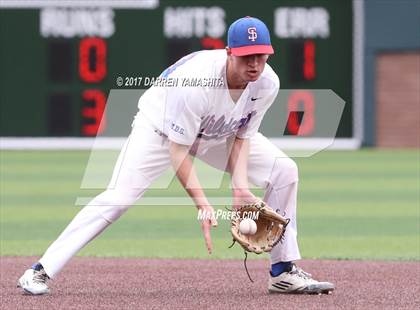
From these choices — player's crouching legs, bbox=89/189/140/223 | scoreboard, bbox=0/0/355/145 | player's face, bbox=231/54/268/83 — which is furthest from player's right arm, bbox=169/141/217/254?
scoreboard, bbox=0/0/355/145

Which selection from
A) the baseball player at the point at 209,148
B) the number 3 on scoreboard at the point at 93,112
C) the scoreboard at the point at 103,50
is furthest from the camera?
the scoreboard at the point at 103,50

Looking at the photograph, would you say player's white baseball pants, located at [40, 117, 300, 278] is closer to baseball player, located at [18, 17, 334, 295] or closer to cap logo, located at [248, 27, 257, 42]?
baseball player, located at [18, 17, 334, 295]

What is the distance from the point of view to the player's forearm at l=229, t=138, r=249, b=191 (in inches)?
256

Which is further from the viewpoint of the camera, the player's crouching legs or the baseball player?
the player's crouching legs

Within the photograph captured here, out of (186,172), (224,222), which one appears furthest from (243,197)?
(224,222)

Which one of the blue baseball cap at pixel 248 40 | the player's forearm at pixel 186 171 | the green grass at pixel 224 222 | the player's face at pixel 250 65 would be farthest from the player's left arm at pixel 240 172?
the green grass at pixel 224 222

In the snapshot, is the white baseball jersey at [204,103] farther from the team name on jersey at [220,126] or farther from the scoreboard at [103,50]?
the scoreboard at [103,50]

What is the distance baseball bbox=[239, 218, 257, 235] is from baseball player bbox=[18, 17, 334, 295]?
0.46 feet

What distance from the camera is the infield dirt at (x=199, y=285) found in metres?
6.27

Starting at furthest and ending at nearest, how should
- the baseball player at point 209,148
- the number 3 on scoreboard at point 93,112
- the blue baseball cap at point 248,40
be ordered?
1. the number 3 on scoreboard at point 93,112
2. the baseball player at point 209,148
3. the blue baseball cap at point 248,40

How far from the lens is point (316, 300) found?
255 inches

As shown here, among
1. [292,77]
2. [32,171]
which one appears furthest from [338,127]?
[32,171]

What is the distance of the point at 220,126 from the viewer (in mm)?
6539

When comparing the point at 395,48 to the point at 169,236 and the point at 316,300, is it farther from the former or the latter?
the point at 316,300
